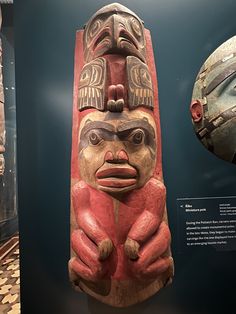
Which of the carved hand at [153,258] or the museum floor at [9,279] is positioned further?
the museum floor at [9,279]

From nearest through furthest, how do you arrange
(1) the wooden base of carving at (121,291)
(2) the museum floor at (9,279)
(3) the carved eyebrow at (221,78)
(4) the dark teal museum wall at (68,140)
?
1. (3) the carved eyebrow at (221,78)
2. (1) the wooden base of carving at (121,291)
3. (4) the dark teal museum wall at (68,140)
4. (2) the museum floor at (9,279)

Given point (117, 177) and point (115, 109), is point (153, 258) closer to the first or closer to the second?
point (117, 177)

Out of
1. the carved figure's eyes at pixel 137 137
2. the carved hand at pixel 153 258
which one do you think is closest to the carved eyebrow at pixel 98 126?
the carved figure's eyes at pixel 137 137

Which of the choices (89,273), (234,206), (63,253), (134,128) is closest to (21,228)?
(63,253)

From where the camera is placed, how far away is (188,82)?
2047 millimetres

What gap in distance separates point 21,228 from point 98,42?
1290 millimetres

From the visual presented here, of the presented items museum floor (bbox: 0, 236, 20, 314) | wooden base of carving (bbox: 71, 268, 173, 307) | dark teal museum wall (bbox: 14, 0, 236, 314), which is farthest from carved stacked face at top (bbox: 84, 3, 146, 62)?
museum floor (bbox: 0, 236, 20, 314)

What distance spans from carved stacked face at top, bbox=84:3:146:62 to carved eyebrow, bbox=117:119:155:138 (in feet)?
1.23

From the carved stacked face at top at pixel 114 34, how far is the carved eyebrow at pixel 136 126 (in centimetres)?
38

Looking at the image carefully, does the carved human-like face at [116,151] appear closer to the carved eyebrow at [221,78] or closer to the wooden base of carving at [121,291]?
the carved eyebrow at [221,78]

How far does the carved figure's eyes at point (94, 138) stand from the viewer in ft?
5.38

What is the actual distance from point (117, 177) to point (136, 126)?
29 cm

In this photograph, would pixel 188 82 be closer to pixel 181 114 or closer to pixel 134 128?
pixel 181 114

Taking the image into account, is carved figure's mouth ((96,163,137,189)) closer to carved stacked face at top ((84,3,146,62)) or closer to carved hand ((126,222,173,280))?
carved hand ((126,222,173,280))
